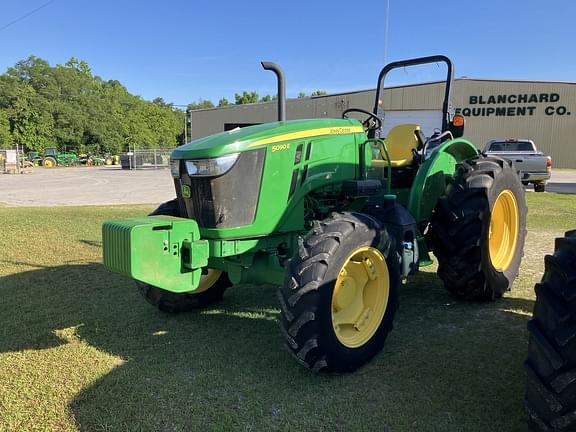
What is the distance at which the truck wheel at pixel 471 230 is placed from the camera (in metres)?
4.25

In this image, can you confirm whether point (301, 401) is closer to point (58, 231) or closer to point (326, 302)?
point (326, 302)

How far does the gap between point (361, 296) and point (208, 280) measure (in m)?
1.54

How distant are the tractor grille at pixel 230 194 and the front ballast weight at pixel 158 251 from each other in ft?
0.45

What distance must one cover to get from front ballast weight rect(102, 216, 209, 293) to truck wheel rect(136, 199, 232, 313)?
2.23 feet

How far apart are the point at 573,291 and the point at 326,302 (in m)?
1.32

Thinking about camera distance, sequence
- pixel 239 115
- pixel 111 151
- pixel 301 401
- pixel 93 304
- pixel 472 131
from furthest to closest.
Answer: pixel 111 151 < pixel 239 115 < pixel 472 131 < pixel 93 304 < pixel 301 401

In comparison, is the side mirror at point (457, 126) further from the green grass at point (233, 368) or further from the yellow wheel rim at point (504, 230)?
the green grass at point (233, 368)

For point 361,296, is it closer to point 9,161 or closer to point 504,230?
point 504,230

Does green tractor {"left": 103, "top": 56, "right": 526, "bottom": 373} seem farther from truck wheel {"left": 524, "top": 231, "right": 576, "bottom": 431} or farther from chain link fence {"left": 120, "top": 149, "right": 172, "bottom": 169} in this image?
chain link fence {"left": 120, "top": 149, "right": 172, "bottom": 169}

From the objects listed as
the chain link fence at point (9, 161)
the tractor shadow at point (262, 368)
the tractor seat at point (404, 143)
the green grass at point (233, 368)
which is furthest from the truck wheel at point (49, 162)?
the tractor seat at point (404, 143)

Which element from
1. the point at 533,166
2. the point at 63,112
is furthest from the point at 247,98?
the point at 533,166

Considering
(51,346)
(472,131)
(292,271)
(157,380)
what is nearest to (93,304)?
(51,346)

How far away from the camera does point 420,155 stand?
4785 mm

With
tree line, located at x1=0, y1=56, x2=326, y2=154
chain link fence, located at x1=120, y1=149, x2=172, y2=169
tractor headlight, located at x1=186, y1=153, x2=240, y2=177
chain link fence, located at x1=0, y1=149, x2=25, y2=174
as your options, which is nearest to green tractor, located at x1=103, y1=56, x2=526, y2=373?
tractor headlight, located at x1=186, y1=153, x2=240, y2=177
